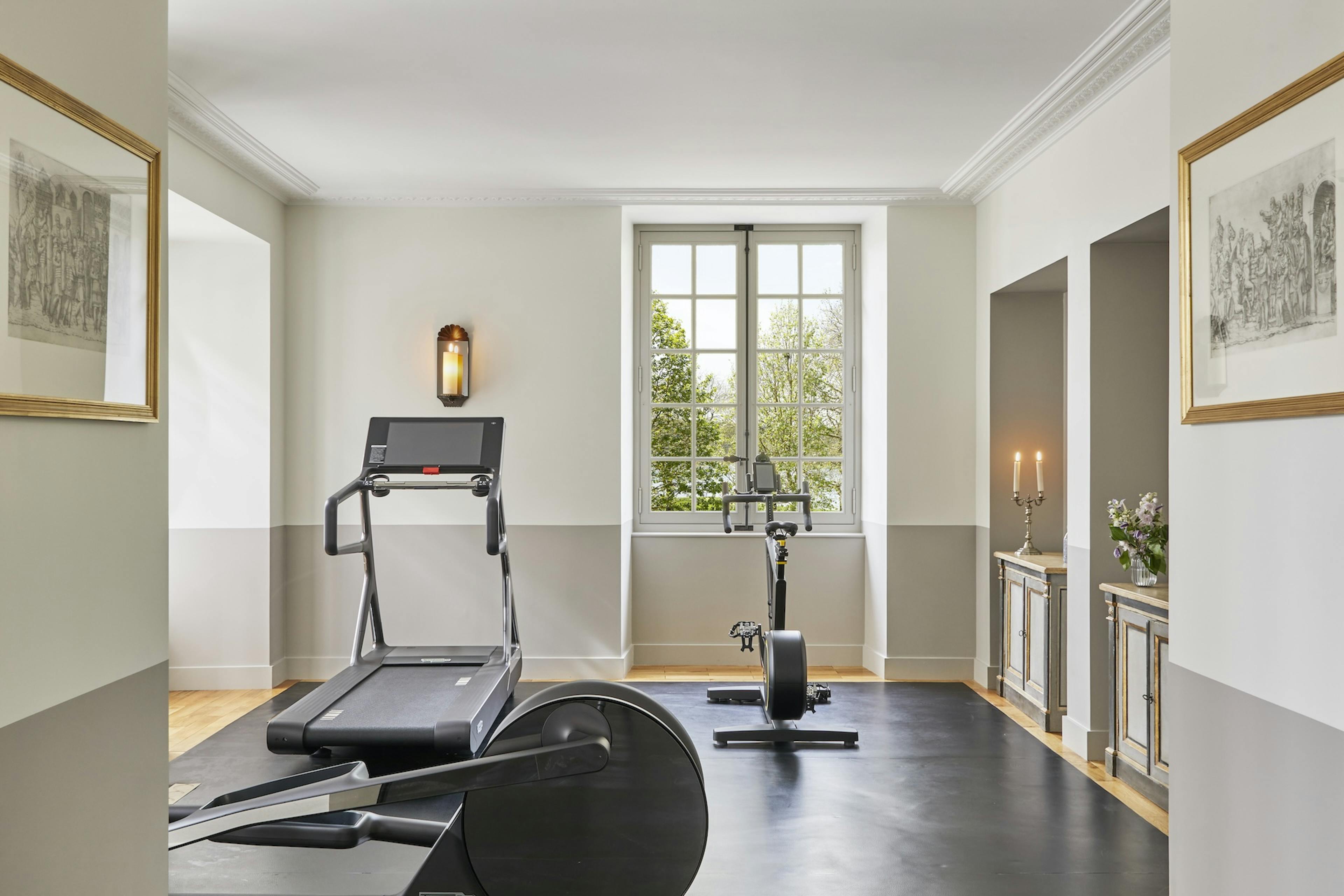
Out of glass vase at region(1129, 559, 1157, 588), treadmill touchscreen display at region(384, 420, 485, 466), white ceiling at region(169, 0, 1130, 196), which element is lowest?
glass vase at region(1129, 559, 1157, 588)

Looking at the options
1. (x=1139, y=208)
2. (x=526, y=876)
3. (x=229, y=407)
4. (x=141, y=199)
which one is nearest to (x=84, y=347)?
(x=141, y=199)

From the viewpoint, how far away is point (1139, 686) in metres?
3.62

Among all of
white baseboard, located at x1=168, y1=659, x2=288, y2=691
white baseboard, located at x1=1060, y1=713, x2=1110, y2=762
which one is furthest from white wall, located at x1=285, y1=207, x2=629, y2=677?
white baseboard, located at x1=1060, y1=713, x2=1110, y2=762

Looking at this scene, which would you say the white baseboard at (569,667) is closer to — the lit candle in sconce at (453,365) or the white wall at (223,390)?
the lit candle in sconce at (453,365)

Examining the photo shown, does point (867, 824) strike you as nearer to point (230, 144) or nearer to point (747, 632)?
point (747, 632)

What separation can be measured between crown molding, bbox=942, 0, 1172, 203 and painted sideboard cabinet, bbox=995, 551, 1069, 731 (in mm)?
1990

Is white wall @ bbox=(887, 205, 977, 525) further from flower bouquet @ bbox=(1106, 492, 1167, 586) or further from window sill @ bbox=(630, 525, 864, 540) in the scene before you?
flower bouquet @ bbox=(1106, 492, 1167, 586)

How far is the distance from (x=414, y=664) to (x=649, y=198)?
113 inches

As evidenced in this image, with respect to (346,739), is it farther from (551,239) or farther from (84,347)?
(551,239)

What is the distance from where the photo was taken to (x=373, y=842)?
10.5ft

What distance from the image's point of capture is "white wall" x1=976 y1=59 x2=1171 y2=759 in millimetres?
3541

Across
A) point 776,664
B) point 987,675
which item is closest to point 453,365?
point 776,664

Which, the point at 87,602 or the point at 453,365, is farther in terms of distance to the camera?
the point at 453,365

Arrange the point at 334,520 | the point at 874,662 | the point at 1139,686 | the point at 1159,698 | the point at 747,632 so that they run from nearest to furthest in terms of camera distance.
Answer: the point at 1159,698 → the point at 1139,686 → the point at 334,520 → the point at 747,632 → the point at 874,662
